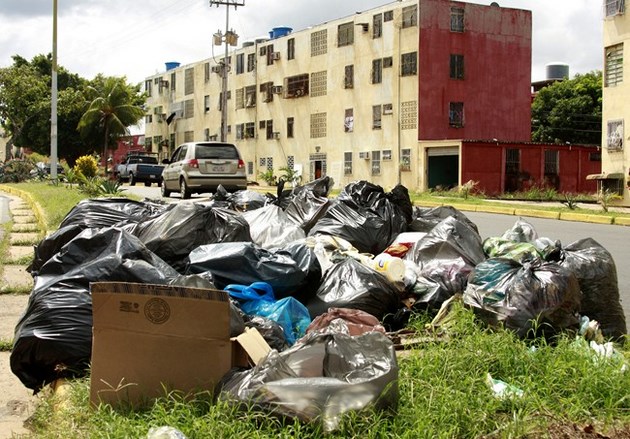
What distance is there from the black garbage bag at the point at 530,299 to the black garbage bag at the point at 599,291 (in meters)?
0.42

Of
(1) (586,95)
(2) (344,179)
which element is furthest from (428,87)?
(1) (586,95)

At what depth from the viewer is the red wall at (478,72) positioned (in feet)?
117

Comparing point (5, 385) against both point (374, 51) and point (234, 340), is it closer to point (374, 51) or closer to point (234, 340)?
point (234, 340)

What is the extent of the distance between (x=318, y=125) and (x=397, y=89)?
6.76m

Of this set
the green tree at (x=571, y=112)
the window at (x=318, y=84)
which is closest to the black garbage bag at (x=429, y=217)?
the window at (x=318, y=84)

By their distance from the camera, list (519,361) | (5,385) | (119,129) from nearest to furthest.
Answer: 1. (519,361)
2. (5,385)
3. (119,129)

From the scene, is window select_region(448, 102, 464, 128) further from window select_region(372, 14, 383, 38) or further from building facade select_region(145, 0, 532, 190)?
window select_region(372, 14, 383, 38)

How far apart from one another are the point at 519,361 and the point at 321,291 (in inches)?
62.6

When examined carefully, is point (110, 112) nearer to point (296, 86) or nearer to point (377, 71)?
point (296, 86)

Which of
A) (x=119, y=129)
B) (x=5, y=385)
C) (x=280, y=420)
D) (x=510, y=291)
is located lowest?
(x=5, y=385)

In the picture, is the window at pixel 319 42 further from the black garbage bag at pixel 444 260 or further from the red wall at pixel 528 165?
the black garbage bag at pixel 444 260

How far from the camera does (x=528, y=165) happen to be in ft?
109

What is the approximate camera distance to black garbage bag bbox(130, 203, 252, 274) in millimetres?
5531

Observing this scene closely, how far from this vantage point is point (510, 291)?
4.28 metres
